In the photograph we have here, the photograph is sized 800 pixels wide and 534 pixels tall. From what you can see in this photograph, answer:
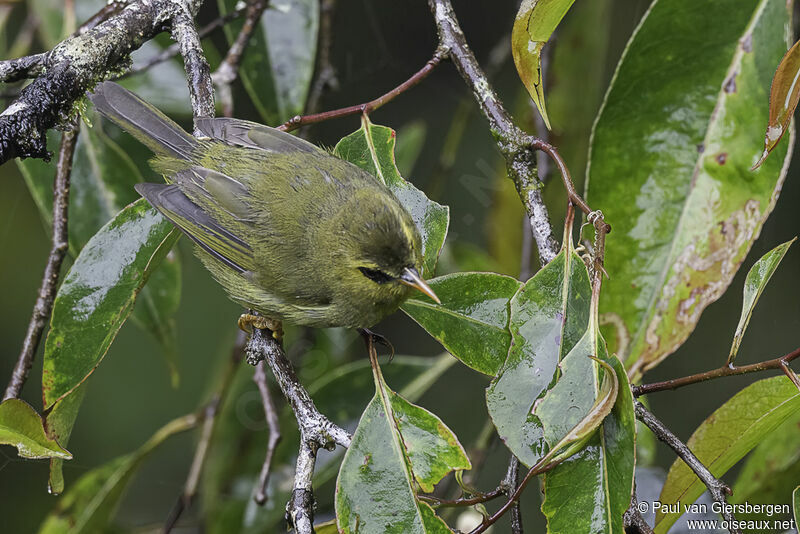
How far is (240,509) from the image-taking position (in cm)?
271

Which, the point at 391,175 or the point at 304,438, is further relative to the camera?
the point at 391,175

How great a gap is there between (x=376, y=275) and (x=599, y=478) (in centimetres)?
85

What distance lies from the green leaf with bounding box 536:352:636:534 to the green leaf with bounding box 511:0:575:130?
23.3 inches

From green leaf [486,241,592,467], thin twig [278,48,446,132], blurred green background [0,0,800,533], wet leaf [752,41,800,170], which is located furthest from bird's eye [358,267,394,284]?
blurred green background [0,0,800,533]

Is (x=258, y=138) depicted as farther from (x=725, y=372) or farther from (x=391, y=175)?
(x=725, y=372)

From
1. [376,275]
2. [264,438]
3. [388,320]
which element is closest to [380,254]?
[376,275]

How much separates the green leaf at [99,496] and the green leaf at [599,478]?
1532 millimetres

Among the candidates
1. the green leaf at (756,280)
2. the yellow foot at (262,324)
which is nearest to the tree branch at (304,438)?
the yellow foot at (262,324)

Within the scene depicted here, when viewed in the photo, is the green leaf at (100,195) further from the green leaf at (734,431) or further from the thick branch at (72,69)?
the green leaf at (734,431)

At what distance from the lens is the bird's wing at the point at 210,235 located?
2.09 metres

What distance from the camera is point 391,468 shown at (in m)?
1.47

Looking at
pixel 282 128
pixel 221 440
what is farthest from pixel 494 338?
pixel 221 440

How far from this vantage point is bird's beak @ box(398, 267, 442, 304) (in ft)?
5.52

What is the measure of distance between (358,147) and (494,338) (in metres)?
0.61
